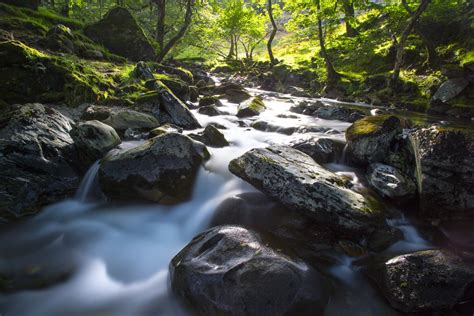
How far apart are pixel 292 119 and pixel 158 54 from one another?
1031cm

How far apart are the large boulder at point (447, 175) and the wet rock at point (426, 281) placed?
3.27 ft

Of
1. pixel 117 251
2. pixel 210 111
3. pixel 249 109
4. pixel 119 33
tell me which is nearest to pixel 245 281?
pixel 117 251

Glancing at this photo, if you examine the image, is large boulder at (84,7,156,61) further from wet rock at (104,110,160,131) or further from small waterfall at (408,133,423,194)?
small waterfall at (408,133,423,194)

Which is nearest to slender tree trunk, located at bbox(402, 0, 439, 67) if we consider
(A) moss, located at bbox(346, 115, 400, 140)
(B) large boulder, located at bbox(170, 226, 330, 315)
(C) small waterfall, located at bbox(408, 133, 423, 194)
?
(A) moss, located at bbox(346, 115, 400, 140)

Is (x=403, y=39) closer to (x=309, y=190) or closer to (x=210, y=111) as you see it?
(x=210, y=111)

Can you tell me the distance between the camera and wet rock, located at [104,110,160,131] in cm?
728

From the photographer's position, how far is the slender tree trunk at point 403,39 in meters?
12.4

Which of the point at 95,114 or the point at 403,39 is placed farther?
the point at 403,39

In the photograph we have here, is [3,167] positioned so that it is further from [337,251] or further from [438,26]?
[438,26]

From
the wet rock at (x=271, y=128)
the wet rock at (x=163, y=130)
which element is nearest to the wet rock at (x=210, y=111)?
the wet rock at (x=271, y=128)

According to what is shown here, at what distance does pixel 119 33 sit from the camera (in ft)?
49.9

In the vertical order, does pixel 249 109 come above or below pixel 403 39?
below

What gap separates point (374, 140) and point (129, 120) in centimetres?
614

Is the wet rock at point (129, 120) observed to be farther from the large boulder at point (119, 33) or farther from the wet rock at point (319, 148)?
the large boulder at point (119, 33)
